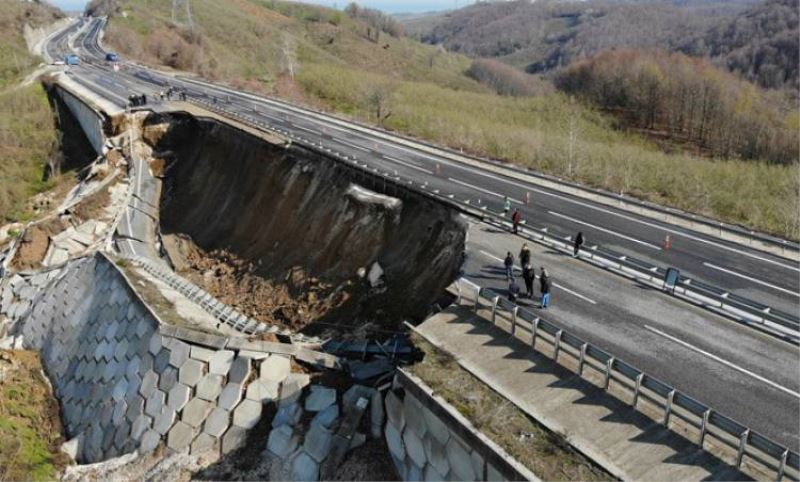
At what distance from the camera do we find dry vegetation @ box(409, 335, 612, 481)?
1164 centimetres

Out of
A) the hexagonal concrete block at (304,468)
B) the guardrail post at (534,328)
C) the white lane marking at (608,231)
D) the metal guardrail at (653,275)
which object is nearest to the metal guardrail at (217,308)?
the hexagonal concrete block at (304,468)

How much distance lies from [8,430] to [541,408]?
1815cm

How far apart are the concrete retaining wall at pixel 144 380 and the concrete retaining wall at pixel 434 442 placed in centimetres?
462

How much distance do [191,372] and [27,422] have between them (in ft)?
25.0

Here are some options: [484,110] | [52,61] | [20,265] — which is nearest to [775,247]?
[20,265]

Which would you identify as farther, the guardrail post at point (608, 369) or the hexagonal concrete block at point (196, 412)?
the hexagonal concrete block at point (196, 412)

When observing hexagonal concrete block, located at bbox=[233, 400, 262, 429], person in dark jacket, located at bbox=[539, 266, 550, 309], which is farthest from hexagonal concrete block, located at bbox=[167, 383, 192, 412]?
person in dark jacket, located at bbox=[539, 266, 550, 309]

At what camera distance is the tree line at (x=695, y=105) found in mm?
61938

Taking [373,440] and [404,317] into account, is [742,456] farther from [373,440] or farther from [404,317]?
[404,317]

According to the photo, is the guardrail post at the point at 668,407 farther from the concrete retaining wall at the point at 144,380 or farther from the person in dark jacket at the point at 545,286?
the concrete retaining wall at the point at 144,380

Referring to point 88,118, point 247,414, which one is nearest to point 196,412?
point 247,414

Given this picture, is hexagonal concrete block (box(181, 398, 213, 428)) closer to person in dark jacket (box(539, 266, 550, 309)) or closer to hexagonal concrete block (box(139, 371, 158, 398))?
hexagonal concrete block (box(139, 371, 158, 398))

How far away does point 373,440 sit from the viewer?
52.4 feet

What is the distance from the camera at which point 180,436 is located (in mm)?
17781
